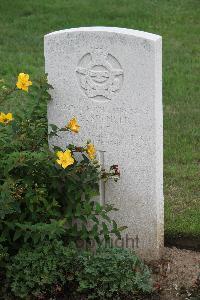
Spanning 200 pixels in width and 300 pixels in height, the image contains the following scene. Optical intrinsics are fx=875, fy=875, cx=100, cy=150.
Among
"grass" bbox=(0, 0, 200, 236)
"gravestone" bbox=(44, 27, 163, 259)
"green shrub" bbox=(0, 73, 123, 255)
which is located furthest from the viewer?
"grass" bbox=(0, 0, 200, 236)

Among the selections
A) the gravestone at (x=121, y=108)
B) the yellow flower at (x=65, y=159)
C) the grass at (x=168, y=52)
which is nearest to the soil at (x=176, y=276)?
the gravestone at (x=121, y=108)

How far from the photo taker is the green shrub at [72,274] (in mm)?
4891

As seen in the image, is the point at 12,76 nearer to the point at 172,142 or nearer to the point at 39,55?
the point at 39,55

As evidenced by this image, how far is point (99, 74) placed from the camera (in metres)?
5.14

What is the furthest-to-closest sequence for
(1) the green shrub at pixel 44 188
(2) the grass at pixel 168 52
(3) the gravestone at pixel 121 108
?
(2) the grass at pixel 168 52
(3) the gravestone at pixel 121 108
(1) the green shrub at pixel 44 188

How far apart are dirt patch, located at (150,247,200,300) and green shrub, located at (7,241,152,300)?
180mm

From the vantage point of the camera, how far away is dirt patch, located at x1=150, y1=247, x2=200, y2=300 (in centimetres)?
505

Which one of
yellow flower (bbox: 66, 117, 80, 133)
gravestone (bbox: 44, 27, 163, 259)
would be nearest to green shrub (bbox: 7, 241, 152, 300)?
gravestone (bbox: 44, 27, 163, 259)

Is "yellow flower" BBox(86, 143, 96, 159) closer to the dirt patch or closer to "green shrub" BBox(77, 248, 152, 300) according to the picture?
"green shrub" BBox(77, 248, 152, 300)

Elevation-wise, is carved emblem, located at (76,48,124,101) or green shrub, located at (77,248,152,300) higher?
carved emblem, located at (76,48,124,101)

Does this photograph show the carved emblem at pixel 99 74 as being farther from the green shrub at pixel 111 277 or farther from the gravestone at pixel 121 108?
the green shrub at pixel 111 277

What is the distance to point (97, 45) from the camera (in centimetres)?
507

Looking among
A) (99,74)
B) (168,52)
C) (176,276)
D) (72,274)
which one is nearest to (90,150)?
(99,74)

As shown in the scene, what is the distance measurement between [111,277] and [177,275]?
1.76ft
